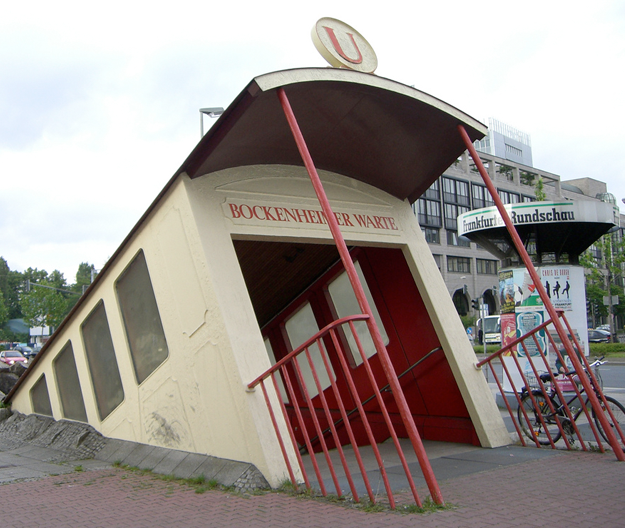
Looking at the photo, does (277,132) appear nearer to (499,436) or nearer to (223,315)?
(223,315)

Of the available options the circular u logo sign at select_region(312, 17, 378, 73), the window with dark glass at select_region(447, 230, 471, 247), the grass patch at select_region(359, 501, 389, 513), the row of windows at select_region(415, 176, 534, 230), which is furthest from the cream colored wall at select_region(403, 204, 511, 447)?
the window with dark glass at select_region(447, 230, 471, 247)

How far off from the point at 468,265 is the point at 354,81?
56296 mm

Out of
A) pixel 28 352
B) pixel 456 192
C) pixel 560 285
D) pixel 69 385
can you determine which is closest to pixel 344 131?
pixel 69 385

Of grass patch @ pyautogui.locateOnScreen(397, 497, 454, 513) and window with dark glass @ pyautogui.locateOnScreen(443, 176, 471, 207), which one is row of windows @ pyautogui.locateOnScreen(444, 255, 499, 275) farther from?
grass patch @ pyautogui.locateOnScreen(397, 497, 454, 513)

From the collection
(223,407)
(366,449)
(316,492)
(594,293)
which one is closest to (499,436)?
(366,449)

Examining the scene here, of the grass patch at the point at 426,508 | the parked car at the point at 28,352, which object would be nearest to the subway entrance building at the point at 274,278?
the grass patch at the point at 426,508

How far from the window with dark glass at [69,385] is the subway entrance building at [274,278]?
43 mm

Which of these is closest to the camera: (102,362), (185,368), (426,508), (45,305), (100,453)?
(426,508)

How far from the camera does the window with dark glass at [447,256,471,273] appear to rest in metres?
58.4

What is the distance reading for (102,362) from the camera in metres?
8.45

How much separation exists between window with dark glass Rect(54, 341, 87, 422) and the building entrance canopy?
920 cm

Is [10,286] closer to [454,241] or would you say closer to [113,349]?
[454,241]

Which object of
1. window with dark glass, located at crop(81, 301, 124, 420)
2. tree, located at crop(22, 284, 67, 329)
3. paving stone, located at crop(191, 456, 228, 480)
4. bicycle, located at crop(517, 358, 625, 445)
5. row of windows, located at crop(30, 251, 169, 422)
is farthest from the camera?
tree, located at crop(22, 284, 67, 329)

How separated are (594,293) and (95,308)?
141 feet
